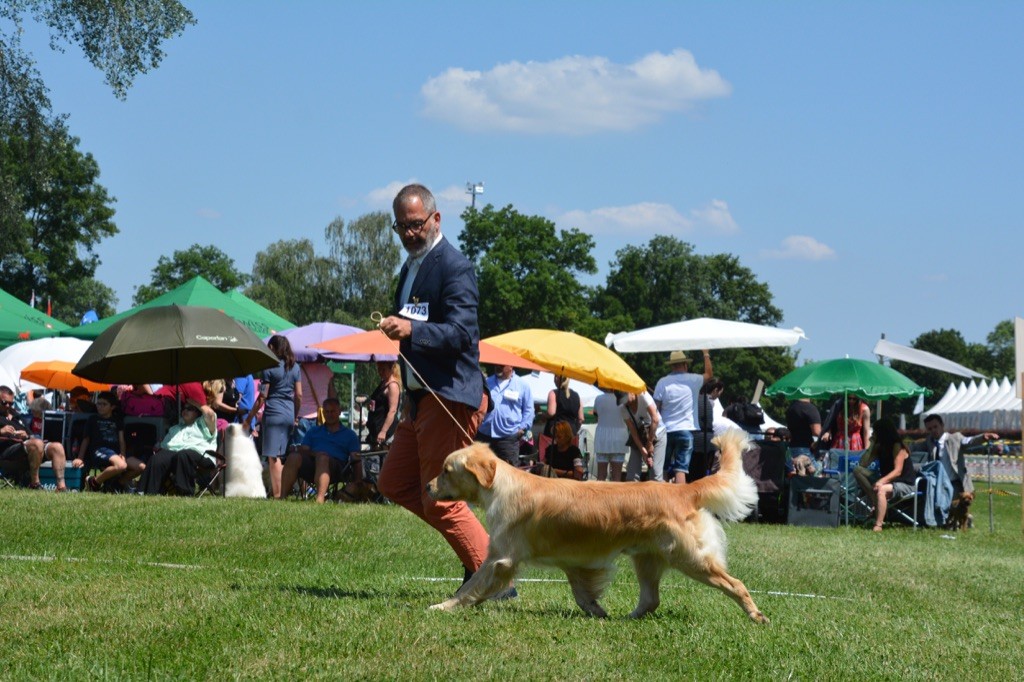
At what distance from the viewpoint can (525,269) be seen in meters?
63.8

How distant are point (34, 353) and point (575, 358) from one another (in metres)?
11.0

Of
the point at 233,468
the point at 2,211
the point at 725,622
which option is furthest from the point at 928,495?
the point at 2,211

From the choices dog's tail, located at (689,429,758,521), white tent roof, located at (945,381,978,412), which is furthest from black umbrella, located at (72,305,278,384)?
white tent roof, located at (945,381,978,412)

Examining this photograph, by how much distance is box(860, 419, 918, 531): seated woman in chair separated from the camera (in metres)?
14.1

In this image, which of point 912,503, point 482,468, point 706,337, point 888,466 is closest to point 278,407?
point 706,337

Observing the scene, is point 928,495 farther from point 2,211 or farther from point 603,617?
point 2,211

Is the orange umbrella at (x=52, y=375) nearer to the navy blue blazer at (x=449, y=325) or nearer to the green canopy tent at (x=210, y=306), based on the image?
the green canopy tent at (x=210, y=306)

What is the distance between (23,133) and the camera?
1472 cm

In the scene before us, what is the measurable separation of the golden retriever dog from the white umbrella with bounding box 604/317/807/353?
1145 centimetres

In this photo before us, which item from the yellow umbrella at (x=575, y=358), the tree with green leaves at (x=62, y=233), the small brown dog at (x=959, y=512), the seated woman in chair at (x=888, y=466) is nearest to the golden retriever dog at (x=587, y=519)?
the seated woman in chair at (x=888, y=466)

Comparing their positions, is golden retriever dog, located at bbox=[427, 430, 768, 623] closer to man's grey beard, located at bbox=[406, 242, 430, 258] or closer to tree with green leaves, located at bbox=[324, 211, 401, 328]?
man's grey beard, located at bbox=[406, 242, 430, 258]

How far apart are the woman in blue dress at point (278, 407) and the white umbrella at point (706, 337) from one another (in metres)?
5.35

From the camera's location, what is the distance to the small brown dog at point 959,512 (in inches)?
574

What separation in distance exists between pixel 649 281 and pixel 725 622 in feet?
239
